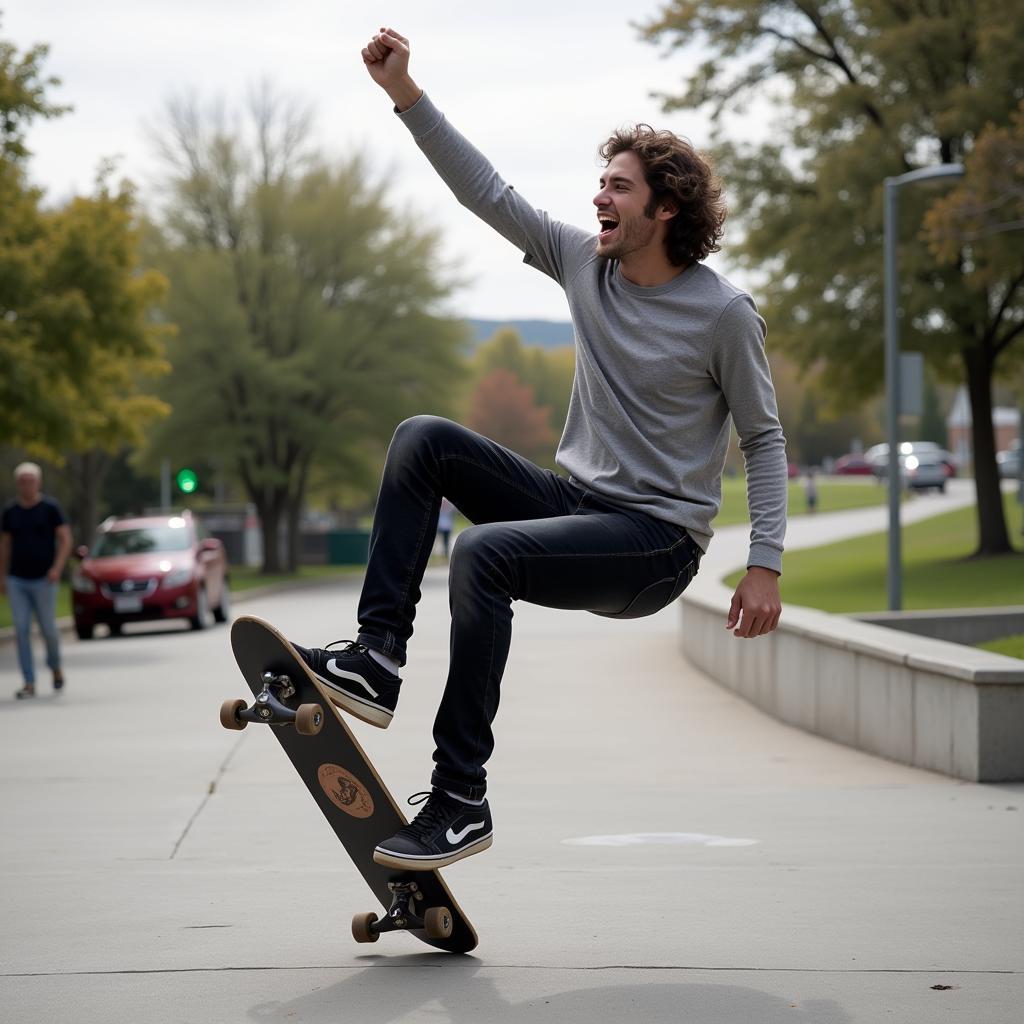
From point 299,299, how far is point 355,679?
42476mm

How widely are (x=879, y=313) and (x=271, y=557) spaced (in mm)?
22924

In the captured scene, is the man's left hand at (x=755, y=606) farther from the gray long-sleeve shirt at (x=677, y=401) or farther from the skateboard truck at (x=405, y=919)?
the skateboard truck at (x=405, y=919)

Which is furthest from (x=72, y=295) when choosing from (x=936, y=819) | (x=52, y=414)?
(x=936, y=819)

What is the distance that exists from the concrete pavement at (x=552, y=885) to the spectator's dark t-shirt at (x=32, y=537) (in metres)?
2.62

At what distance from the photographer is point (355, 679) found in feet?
13.7

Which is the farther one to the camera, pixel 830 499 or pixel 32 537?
pixel 830 499

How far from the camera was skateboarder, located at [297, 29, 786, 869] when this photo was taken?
420cm

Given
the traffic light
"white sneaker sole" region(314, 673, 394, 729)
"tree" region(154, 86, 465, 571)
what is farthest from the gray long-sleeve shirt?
"tree" region(154, 86, 465, 571)

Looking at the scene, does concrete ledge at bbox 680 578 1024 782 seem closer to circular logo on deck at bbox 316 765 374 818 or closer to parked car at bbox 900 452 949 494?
circular logo on deck at bbox 316 765 374 818

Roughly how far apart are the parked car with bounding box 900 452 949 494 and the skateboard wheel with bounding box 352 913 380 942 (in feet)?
222

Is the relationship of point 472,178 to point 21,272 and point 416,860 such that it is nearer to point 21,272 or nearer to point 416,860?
Answer: point 416,860

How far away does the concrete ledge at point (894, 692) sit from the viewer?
8523mm

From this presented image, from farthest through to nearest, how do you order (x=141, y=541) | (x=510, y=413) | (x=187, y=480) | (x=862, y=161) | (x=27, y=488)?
(x=510, y=413) < (x=187, y=480) < (x=862, y=161) < (x=141, y=541) < (x=27, y=488)

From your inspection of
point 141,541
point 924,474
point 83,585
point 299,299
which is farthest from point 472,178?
point 924,474
